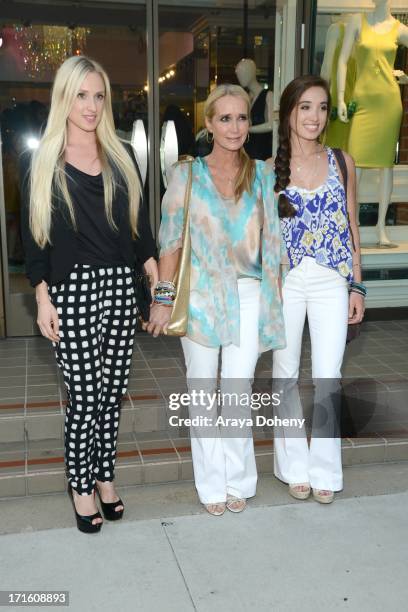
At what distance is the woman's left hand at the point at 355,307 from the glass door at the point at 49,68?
7.90 ft

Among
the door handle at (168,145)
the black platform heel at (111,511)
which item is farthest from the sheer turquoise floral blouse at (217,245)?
the door handle at (168,145)

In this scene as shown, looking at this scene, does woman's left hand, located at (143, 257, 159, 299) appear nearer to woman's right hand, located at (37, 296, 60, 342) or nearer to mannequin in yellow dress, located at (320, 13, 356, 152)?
woman's right hand, located at (37, 296, 60, 342)

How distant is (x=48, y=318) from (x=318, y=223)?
1120mm

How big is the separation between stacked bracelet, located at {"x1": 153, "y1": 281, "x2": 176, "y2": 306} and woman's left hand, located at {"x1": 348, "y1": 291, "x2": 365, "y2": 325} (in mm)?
774

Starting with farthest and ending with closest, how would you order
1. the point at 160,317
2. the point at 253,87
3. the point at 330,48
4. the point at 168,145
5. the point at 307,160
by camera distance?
the point at 330,48 → the point at 253,87 → the point at 168,145 → the point at 307,160 → the point at 160,317

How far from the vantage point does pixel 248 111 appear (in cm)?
264

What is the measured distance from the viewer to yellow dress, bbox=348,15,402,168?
17.1 ft

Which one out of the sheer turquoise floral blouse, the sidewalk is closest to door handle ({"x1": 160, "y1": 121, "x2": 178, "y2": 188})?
the sheer turquoise floral blouse

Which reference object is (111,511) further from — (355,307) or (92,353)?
(355,307)

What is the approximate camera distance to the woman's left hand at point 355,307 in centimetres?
288

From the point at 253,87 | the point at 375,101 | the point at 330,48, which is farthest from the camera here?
the point at 375,101

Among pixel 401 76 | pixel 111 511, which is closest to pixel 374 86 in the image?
pixel 401 76

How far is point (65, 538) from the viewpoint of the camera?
274cm

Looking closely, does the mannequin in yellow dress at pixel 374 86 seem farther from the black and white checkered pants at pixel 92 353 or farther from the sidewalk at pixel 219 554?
the black and white checkered pants at pixel 92 353
